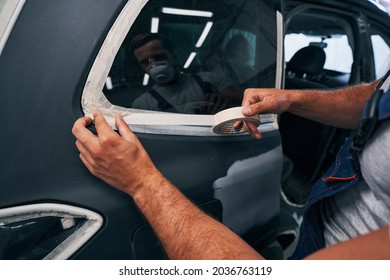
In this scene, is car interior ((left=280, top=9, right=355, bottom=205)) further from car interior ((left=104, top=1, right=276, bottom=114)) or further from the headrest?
car interior ((left=104, top=1, right=276, bottom=114))

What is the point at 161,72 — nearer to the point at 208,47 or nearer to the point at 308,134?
the point at 208,47

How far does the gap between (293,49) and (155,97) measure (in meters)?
1.98

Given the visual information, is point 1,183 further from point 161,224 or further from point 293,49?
point 293,49

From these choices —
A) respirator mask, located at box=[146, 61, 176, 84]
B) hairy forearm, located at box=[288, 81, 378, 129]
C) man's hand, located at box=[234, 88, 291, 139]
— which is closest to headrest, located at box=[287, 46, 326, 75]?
hairy forearm, located at box=[288, 81, 378, 129]

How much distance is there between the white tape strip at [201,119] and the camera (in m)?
0.87

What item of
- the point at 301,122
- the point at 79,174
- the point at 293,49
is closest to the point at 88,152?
the point at 79,174

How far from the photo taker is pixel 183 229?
68cm

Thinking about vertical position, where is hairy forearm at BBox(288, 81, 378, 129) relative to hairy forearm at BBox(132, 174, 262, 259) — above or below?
above

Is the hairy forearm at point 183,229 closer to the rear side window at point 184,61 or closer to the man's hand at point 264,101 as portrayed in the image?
the rear side window at point 184,61

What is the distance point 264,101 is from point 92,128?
23.6 inches

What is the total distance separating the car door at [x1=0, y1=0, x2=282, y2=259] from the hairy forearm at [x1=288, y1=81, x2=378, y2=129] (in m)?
0.32

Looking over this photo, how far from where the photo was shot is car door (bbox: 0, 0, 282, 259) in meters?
0.72

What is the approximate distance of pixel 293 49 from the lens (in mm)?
2512

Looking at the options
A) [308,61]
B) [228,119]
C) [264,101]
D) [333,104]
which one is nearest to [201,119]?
[228,119]
